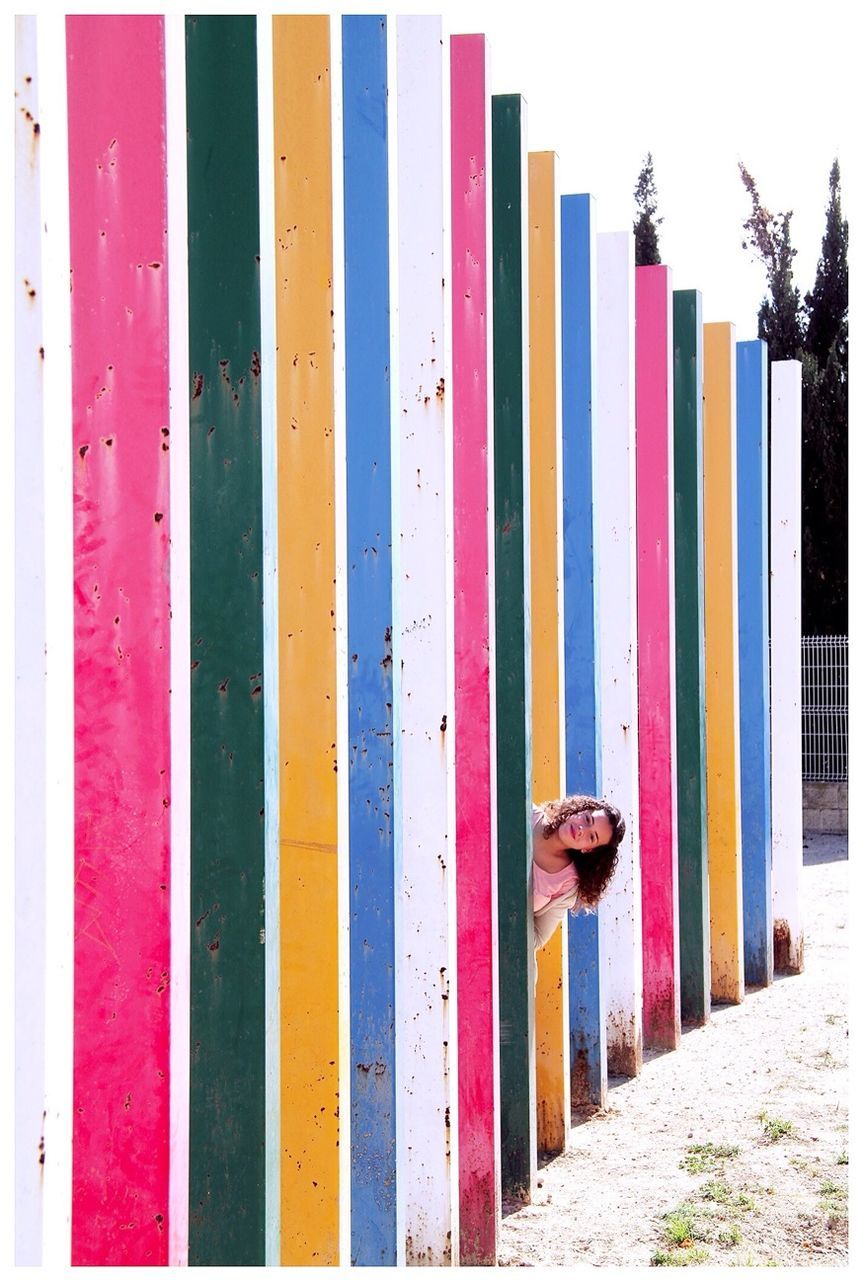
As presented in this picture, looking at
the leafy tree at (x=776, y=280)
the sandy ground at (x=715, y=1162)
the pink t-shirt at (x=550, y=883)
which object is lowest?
the sandy ground at (x=715, y=1162)

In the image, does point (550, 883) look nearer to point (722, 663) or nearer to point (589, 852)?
point (589, 852)

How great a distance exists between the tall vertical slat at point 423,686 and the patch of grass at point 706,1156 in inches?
50.1

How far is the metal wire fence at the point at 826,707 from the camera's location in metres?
13.3

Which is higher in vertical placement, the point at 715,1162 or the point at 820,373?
the point at 820,373

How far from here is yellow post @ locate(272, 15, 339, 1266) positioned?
9.83 feet

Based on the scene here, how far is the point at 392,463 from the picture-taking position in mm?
3318

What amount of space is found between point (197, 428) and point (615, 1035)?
3.73 m

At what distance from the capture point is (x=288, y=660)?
309 cm

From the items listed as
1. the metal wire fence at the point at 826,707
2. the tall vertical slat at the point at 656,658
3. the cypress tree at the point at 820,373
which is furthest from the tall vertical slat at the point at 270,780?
the cypress tree at the point at 820,373

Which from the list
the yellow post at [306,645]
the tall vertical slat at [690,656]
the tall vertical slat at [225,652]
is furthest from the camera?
the tall vertical slat at [690,656]

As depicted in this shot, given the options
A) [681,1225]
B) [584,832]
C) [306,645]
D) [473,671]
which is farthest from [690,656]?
[306,645]

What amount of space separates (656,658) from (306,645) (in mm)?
3229

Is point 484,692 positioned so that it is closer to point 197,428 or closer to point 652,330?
point 197,428

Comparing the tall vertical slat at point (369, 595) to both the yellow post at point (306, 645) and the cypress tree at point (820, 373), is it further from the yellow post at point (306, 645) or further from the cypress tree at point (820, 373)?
the cypress tree at point (820, 373)
